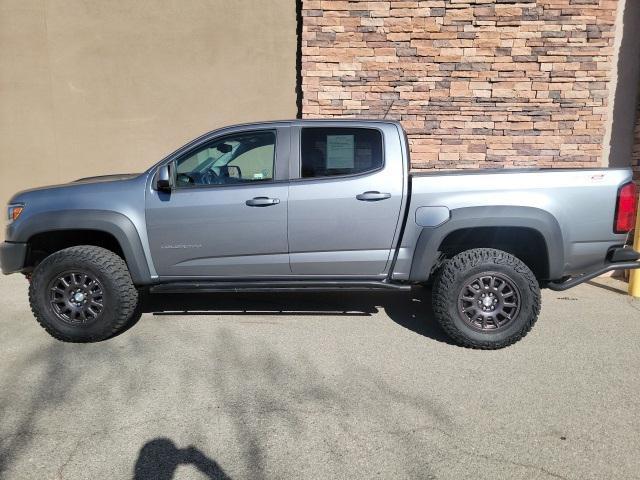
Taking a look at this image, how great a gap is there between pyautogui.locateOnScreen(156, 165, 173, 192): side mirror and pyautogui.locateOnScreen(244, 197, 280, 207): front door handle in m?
0.66

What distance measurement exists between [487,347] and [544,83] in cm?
441

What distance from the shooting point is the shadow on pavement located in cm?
255

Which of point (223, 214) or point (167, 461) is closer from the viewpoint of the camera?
point (167, 461)

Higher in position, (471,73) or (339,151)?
(471,73)

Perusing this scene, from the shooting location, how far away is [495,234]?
4227 mm

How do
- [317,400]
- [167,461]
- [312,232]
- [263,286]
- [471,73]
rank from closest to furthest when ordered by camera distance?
[167,461] < [317,400] < [312,232] < [263,286] < [471,73]

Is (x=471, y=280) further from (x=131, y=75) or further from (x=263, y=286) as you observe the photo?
(x=131, y=75)

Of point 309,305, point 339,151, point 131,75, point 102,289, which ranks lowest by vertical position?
point 309,305

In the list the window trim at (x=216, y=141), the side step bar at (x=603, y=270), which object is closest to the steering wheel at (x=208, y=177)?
the window trim at (x=216, y=141)

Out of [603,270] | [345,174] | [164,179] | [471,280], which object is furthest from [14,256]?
[603,270]

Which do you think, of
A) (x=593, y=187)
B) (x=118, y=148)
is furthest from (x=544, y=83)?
(x=118, y=148)

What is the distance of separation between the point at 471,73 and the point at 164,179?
4727 millimetres

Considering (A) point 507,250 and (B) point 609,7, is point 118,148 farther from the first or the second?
(B) point 609,7

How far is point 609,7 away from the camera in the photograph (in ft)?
21.9
